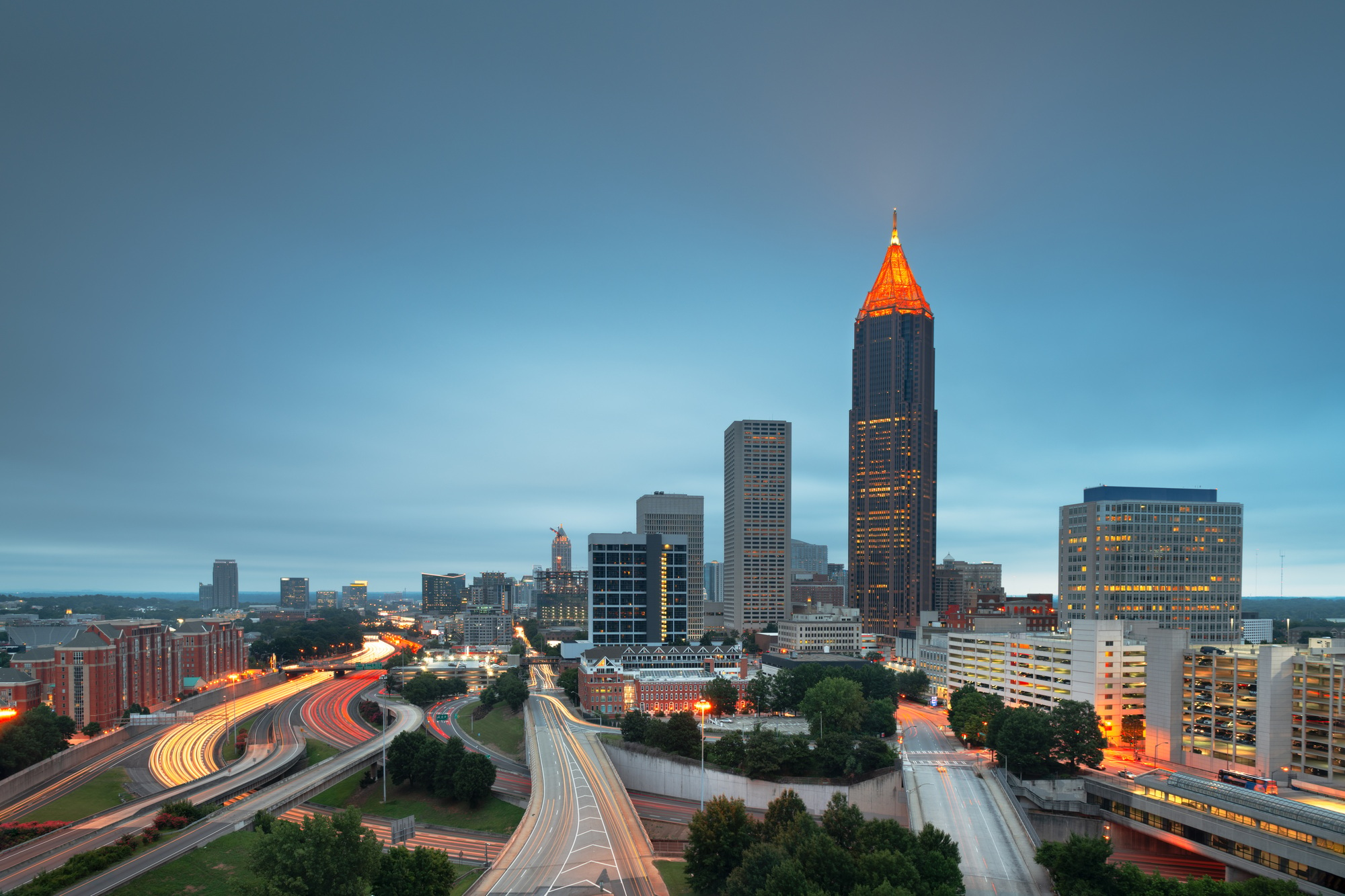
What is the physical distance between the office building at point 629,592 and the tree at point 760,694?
2482 inches

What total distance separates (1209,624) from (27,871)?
192625 millimetres

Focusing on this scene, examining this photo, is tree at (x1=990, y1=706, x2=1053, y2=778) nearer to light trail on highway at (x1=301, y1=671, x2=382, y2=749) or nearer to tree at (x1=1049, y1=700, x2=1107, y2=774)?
tree at (x1=1049, y1=700, x2=1107, y2=774)

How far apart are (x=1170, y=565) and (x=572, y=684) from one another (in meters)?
128

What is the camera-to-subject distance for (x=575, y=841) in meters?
63.4

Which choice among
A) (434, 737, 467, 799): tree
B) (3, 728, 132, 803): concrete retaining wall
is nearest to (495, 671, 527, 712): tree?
(434, 737, 467, 799): tree

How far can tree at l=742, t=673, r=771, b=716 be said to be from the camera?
131 m

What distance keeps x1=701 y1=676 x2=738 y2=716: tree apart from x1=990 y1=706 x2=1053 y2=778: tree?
48352 millimetres

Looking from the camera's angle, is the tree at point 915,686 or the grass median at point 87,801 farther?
the tree at point 915,686

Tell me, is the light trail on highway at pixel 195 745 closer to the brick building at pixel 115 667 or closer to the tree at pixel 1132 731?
the brick building at pixel 115 667

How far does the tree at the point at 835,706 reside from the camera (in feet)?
344

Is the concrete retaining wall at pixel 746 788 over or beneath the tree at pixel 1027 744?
beneath

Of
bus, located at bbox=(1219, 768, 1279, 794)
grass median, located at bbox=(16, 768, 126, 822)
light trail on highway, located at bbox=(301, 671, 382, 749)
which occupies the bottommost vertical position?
light trail on highway, located at bbox=(301, 671, 382, 749)

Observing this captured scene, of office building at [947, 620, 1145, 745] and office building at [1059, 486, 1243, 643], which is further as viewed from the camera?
office building at [1059, 486, 1243, 643]

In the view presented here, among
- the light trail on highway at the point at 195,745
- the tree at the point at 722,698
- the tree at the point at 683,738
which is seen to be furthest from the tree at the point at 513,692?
the tree at the point at 683,738
